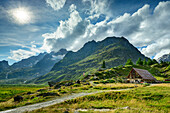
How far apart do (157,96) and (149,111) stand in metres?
9.93

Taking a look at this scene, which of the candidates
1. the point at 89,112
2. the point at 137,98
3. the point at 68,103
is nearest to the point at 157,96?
the point at 137,98

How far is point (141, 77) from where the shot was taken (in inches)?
2435

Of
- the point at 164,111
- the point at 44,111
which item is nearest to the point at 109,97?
the point at 164,111

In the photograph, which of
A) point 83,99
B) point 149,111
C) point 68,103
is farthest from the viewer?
point 83,99

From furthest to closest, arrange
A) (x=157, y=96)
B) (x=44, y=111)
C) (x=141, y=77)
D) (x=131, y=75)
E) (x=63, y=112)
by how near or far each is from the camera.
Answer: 1. (x=131, y=75)
2. (x=141, y=77)
3. (x=157, y=96)
4. (x=44, y=111)
5. (x=63, y=112)

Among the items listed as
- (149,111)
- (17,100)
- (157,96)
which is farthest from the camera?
(17,100)

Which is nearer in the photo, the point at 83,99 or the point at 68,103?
the point at 68,103

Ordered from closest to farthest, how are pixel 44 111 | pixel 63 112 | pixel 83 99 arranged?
pixel 63 112 → pixel 44 111 → pixel 83 99

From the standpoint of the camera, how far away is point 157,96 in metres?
22.2

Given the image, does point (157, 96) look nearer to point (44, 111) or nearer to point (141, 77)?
point (44, 111)

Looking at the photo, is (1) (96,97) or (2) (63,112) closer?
(2) (63,112)

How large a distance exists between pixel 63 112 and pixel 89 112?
15.7ft

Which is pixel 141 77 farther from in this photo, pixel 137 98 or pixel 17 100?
pixel 17 100

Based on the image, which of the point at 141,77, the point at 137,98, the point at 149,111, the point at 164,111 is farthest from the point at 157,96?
the point at 141,77
